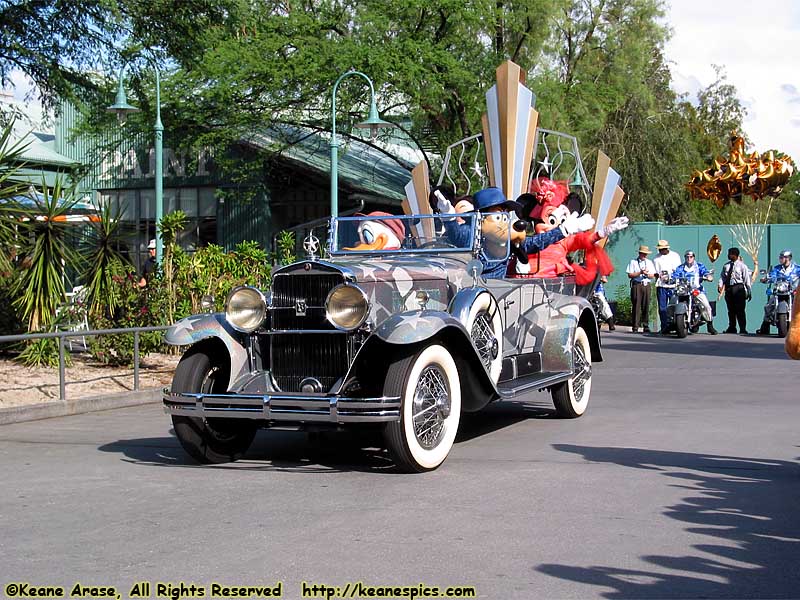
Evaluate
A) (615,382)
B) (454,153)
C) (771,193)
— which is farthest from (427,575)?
(454,153)

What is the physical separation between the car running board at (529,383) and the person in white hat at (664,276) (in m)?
13.7

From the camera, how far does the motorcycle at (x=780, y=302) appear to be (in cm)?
2230

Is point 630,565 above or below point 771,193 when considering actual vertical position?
below

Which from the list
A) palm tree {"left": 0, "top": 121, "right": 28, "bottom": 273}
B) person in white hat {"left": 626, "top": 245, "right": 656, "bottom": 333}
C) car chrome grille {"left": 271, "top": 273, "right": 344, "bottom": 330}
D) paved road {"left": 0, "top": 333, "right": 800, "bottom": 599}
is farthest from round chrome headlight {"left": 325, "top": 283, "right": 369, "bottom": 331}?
person in white hat {"left": 626, "top": 245, "right": 656, "bottom": 333}

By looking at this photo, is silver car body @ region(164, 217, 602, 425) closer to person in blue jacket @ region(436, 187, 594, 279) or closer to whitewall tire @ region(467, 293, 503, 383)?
whitewall tire @ region(467, 293, 503, 383)

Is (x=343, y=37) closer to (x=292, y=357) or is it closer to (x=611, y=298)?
(x=611, y=298)

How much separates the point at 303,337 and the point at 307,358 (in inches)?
6.6

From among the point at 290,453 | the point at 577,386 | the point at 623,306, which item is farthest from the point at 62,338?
the point at 623,306

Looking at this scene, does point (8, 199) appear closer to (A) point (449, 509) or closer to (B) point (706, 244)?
(A) point (449, 509)

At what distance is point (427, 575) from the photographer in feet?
16.6

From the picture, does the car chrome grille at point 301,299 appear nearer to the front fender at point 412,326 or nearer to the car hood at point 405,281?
the car hood at point 405,281

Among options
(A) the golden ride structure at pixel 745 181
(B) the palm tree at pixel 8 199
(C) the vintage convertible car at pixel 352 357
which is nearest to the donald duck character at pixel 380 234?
(C) the vintage convertible car at pixel 352 357

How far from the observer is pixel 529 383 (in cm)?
931

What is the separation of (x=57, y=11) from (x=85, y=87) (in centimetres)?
152
